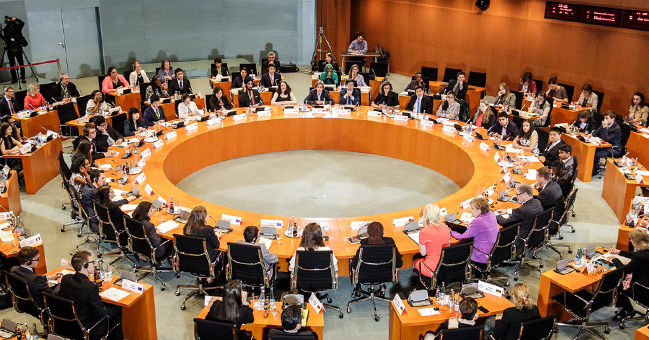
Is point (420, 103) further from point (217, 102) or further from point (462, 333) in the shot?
point (462, 333)

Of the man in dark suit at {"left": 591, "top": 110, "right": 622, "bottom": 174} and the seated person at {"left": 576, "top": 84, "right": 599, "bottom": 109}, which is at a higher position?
the seated person at {"left": 576, "top": 84, "right": 599, "bottom": 109}

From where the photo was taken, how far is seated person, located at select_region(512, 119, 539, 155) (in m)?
10.9

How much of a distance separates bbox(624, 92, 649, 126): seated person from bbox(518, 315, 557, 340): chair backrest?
7.88 meters

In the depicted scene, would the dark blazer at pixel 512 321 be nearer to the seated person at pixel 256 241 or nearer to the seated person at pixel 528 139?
the seated person at pixel 256 241

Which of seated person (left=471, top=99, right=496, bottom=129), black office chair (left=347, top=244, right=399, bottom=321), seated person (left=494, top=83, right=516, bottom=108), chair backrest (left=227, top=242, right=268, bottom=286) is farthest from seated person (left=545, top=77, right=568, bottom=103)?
chair backrest (left=227, top=242, right=268, bottom=286)

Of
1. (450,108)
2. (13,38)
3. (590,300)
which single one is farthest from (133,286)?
(13,38)

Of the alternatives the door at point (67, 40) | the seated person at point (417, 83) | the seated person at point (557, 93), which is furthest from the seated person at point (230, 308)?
the door at point (67, 40)

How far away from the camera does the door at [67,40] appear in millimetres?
18016

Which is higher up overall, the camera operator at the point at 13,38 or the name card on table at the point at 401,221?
the camera operator at the point at 13,38

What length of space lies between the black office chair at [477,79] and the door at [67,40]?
1142 centimetres

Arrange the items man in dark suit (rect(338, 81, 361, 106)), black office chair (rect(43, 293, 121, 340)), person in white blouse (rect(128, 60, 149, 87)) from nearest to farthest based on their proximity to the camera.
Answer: black office chair (rect(43, 293, 121, 340)), man in dark suit (rect(338, 81, 361, 106)), person in white blouse (rect(128, 60, 149, 87))

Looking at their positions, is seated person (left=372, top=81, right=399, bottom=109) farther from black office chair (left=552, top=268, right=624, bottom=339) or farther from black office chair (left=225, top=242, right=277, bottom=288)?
black office chair (left=552, top=268, right=624, bottom=339)

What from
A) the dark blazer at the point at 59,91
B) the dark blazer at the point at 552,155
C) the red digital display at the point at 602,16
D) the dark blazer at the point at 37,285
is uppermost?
the red digital display at the point at 602,16

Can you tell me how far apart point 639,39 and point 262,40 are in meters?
12.0
